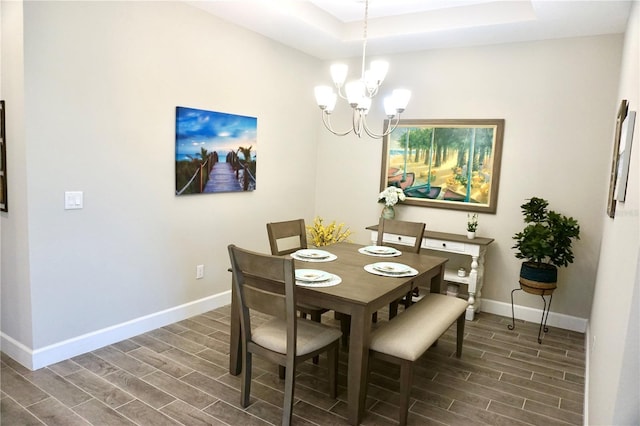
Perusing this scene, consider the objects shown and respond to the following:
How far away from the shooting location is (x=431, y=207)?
456 centimetres

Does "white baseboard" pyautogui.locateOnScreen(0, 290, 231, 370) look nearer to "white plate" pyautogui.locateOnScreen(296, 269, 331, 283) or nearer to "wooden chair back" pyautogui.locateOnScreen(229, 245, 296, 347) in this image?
"wooden chair back" pyautogui.locateOnScreen(229, 245, 296, 347)

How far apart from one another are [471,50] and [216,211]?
2908 millimetres

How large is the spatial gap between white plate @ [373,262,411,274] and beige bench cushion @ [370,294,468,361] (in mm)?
285

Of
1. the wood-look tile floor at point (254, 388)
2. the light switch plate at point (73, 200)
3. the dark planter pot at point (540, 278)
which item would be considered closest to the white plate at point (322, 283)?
the wood-look tile floor at point (254, 388)

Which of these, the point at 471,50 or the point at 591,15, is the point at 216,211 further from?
the point at 591,15

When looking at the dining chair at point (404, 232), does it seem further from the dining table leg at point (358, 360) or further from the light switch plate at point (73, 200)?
the light switch plate at point (73, 200)

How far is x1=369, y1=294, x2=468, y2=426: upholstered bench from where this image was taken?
235cm

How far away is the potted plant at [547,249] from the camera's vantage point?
3590 millimetres

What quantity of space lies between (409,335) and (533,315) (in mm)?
2245

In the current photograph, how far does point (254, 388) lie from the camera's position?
8.92 feet

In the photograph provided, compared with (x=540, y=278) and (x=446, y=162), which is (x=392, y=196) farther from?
(x=540, y=278)

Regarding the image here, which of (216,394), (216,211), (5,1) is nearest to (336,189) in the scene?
(216,211)

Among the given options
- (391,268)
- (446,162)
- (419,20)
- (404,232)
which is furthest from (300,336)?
(419,20)

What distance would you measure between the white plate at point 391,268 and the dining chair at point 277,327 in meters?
0.57
